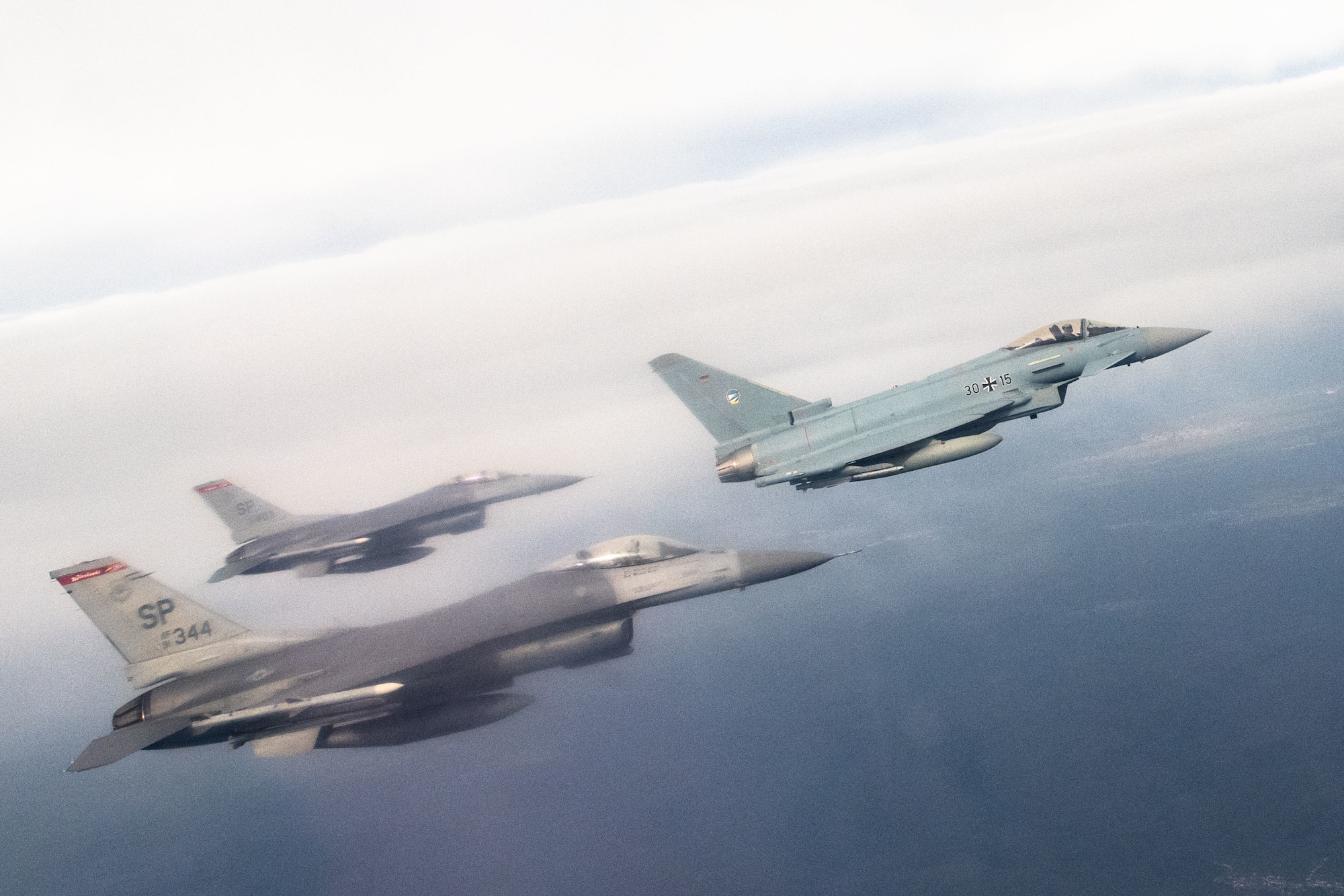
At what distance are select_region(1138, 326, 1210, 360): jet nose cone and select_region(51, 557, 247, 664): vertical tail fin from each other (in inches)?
1290

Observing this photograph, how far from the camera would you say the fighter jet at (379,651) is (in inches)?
1027

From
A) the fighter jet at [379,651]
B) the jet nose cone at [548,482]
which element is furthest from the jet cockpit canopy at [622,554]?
the jet nose cone at [548,482]

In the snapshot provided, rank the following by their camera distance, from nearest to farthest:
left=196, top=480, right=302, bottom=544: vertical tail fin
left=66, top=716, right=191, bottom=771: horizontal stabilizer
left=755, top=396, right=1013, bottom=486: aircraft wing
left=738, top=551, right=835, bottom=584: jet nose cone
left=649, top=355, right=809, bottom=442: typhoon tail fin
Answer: left=66, top=716, right=191, bottom=771: horizontal stabilizer
left=738, top=551, right=835, bottom=584: jet nose cone
left=755, top=396, right=1013, bottom=486: aircraft wing
left=649, top=355, right=809, bottom=442: typhoon tail fin
left=196, top=480, right=302, bottom=544: vertical tail fin

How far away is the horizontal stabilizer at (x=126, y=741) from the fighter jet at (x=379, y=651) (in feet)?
0.26

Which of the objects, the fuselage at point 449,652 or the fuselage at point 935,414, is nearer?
the fuselage at point 449,652

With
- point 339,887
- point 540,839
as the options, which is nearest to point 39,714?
point 339,887

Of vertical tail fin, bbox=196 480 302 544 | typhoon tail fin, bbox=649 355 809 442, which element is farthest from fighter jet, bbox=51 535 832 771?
vertical tail fin, bbox=196 480 302 544

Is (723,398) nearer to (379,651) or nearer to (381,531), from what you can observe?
(379,651)

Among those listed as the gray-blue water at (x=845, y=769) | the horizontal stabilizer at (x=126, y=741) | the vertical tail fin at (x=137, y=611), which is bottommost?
the gray-blue water at (x=845, y=769)

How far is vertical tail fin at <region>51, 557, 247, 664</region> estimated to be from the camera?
2692 centimetres

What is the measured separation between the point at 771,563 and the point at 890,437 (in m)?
5.82

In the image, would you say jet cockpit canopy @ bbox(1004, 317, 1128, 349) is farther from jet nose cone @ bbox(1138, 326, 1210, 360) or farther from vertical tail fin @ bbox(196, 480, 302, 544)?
vertical tail fin @ bbox(196, 480, 302, 544)

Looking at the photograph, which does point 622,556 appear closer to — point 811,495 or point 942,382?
point 942,382

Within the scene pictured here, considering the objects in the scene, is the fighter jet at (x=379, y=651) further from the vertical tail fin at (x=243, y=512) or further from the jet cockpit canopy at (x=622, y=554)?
the vertical tail fin at (x=243, y=512)
